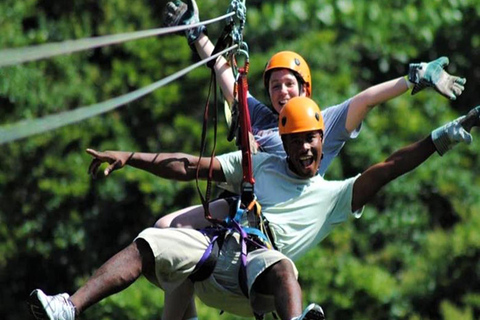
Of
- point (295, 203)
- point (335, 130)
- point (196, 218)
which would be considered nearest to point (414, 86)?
point (335, 130)

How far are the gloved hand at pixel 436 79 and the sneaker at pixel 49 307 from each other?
2397 millimetres

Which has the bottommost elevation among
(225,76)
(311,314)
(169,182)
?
(169,182)

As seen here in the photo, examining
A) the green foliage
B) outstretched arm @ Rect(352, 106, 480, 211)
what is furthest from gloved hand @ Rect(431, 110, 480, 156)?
the green foliage

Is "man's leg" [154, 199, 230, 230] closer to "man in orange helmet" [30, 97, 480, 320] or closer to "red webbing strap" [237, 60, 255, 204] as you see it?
"man in orange helmet" [30, 97, 480, 320]

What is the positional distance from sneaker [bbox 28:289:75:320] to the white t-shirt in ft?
4.41

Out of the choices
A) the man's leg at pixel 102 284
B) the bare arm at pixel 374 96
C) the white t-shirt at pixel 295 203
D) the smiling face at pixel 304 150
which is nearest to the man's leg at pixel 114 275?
the man's leg at pixel 102 284

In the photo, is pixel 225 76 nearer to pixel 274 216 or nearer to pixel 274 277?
pixel 274 216

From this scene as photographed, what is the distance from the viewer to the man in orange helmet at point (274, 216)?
8148mm

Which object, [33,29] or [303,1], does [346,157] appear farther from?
[33,29]

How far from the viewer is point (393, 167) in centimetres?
848

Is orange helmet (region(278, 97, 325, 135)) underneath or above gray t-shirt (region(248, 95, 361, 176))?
above

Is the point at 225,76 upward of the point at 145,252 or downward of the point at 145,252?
upward

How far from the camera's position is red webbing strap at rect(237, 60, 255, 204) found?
28.1ft

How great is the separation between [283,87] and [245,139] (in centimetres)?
67
